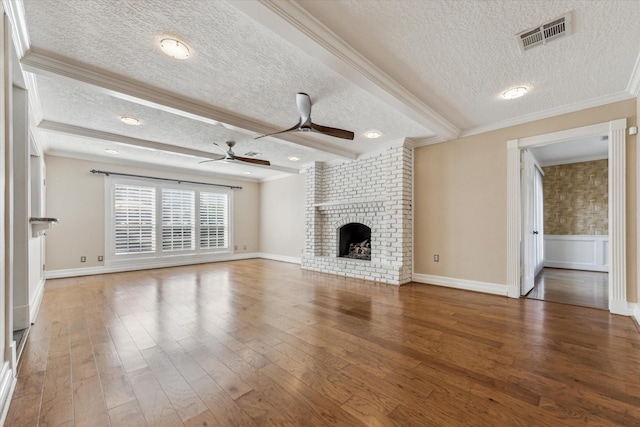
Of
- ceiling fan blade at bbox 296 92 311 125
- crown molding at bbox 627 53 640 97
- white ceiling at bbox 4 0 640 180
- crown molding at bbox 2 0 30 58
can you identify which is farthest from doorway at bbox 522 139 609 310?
crown molding at bbox 2 0 30 58

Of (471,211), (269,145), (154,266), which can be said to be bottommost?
(154,266)

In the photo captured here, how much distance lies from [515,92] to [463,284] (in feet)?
9.10

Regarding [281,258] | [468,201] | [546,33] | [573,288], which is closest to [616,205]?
[468,201]

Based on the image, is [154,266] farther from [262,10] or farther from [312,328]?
[262,10]

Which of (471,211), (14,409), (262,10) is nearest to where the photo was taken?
(14,409)

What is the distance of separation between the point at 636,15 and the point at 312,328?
11.6 feet

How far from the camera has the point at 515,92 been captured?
9.74ft

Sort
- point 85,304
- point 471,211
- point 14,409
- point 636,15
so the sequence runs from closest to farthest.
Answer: point 14,409
point 636,15
point 85,304
point 471,211

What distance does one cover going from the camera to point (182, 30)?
1963 millimetres

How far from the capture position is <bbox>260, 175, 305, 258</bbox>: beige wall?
7.23 metres

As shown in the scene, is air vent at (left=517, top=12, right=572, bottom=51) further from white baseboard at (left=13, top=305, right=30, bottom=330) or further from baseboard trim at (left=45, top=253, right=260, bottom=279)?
baseboard trim at (left=45, top=253, right=260, bottom=279)

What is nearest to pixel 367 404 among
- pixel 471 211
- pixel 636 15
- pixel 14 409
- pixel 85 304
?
pixel 14 409

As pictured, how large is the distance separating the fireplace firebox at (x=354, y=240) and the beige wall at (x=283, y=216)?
141 centimetres

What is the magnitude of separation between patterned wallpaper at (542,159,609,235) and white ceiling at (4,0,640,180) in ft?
13.1
